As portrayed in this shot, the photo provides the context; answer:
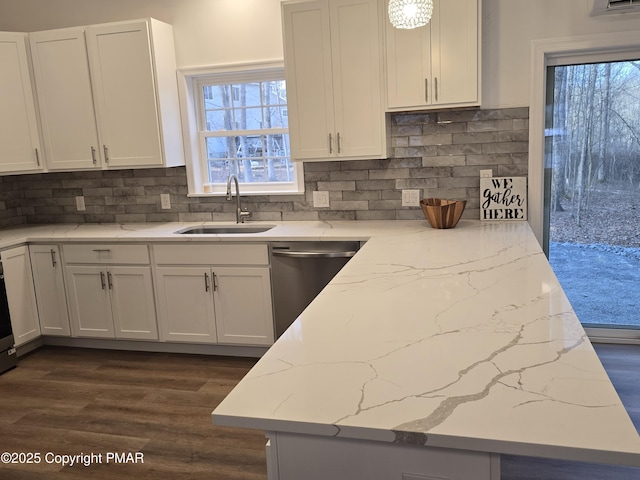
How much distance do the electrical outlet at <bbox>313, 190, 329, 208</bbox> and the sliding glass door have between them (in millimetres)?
1460

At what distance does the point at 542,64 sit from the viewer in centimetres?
335

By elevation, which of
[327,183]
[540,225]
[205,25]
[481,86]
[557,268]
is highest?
[205,25]

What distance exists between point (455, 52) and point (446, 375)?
2.38 metres

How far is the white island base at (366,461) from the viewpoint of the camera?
106 cm

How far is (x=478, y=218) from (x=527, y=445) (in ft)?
9.03

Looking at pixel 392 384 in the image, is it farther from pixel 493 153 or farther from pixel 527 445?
pixel 493 153

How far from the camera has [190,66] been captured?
12.9 ft

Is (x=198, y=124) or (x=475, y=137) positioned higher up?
(x=198, y=124)

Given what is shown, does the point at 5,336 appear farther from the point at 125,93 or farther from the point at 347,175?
the point at 347,175

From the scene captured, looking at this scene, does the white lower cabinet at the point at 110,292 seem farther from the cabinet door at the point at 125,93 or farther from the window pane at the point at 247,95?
the window pane at the point at 247,95

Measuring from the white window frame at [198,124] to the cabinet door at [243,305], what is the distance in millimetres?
746

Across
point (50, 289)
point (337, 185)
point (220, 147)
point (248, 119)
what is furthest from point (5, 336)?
point (337, 185)

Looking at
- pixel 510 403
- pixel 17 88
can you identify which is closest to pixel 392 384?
pixel 510 403

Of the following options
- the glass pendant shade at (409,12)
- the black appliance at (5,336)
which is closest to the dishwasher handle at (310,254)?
the glass pendant shade at (409,12)
